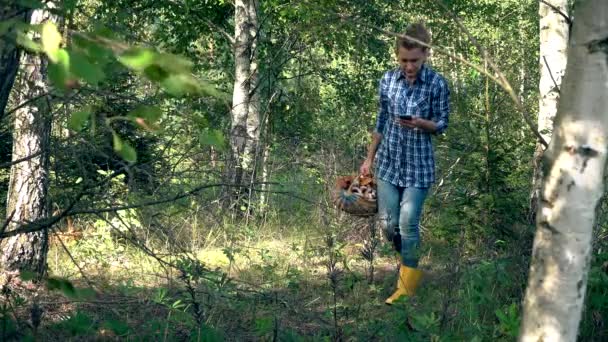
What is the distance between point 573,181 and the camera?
3035mm

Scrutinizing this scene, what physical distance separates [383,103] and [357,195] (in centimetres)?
74

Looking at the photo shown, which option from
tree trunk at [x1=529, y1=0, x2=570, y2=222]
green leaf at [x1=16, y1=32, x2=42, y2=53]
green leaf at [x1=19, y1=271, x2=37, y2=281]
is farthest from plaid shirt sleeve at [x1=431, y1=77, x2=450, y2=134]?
green leaf at [x1=16, y1=32, x2=42, y2=53]

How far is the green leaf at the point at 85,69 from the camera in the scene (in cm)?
215

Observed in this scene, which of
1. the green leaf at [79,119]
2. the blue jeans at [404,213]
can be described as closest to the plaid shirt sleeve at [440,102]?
the blue jeans at [404,213]

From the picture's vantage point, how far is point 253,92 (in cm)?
1236

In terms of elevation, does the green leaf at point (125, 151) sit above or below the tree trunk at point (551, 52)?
below

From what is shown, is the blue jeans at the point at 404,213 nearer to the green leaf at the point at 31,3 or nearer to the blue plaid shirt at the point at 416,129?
the blue plaid shirt at the point at 416,129

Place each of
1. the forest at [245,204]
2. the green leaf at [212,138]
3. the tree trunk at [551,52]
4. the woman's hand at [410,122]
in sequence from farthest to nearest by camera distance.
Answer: the tree trunk at [551,52] < the woman's hand at [410,122] < the forest at [245,204] < the green leaf at [212,138]

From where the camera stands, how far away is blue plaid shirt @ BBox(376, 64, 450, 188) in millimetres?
6219

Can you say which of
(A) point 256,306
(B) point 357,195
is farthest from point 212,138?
(B) point 357,195

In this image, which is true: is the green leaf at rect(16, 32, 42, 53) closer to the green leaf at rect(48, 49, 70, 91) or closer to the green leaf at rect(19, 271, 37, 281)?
the green leaf at rect(48, 49, 70, 91)

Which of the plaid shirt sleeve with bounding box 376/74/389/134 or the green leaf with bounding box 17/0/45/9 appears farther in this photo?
the plaid shirt sleeve with bounding box 376/74/389/134

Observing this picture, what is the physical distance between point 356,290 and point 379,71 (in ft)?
36.6

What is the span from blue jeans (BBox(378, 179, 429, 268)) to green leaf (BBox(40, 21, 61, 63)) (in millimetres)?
4323
